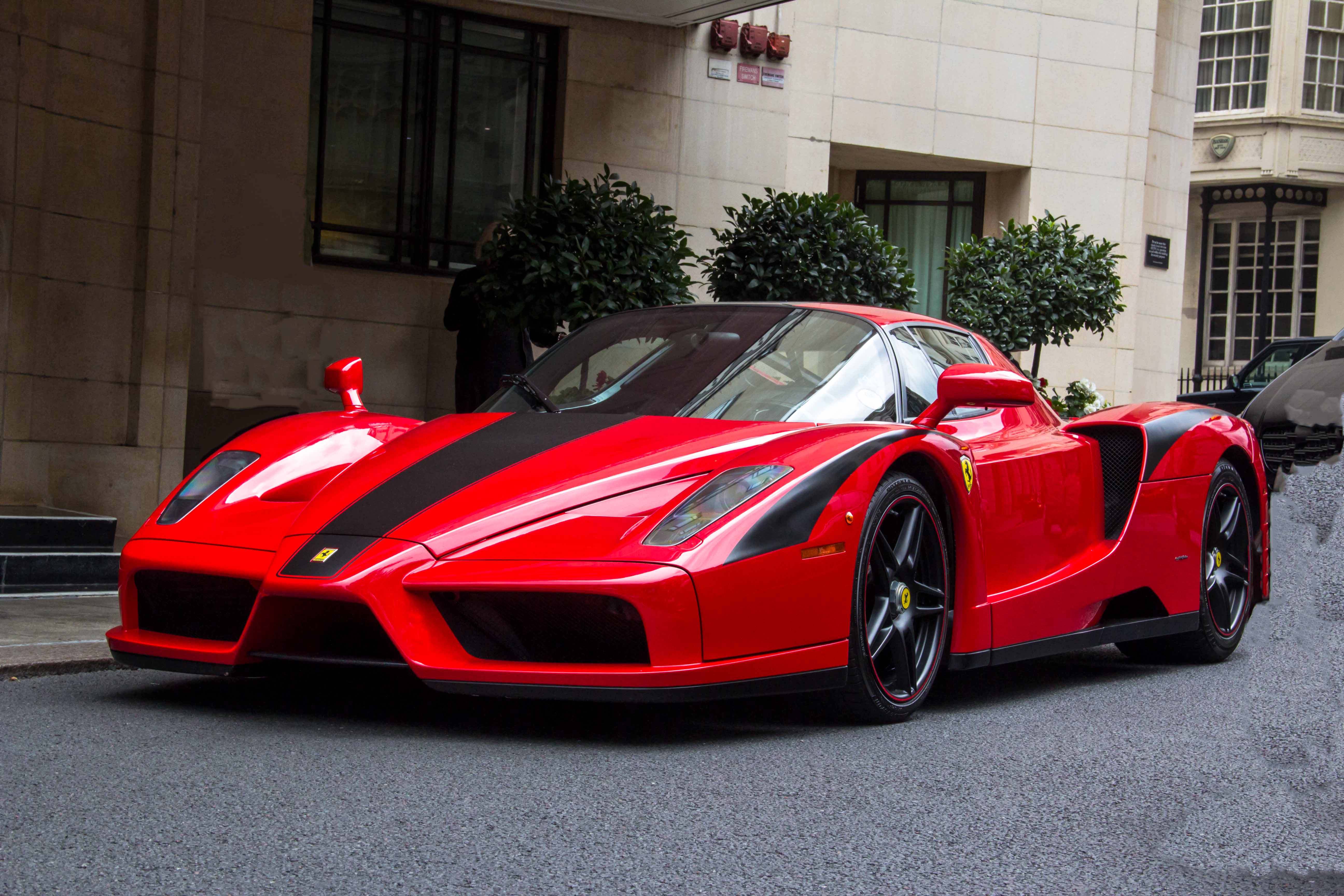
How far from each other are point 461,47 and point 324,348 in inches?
107

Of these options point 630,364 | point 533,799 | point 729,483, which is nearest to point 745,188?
point 630,364

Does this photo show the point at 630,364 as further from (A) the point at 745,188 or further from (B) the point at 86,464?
(A) the point at 745,188

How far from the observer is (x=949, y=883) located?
2574 millimetres

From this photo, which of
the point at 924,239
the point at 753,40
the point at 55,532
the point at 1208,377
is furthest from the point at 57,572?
the point at 1208,377

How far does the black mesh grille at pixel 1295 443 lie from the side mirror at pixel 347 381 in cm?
577

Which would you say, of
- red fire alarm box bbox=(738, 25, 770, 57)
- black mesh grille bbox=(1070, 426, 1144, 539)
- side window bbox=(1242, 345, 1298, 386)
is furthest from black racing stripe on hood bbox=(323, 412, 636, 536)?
side window bbox=(1242, 345, 1298, 386)

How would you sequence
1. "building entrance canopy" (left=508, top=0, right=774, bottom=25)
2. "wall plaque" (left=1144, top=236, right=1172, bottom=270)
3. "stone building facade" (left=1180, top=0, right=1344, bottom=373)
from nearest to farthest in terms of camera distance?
1. "building entrance canopy" (left=508, top=0, right=774, bottom=25)
2. "wall plaque" (left=1144, top=236, right=1172, bottom=270)
3. "stone building facade" (left=1180, top=0, right=1344, bottom=373)

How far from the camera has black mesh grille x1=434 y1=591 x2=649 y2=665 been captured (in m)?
3.55

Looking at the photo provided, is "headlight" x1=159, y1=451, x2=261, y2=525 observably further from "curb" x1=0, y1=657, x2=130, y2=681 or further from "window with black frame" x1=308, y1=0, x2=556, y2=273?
"window with black frame" x1=308, y1=0, x2=556, y2=273

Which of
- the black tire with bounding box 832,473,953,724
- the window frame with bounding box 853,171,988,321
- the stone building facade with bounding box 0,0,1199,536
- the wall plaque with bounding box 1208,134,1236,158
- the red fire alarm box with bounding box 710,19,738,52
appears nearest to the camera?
the black tire with bounding box 832,473,953,724

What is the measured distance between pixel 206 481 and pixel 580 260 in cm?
461

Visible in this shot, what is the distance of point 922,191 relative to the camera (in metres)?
16.1

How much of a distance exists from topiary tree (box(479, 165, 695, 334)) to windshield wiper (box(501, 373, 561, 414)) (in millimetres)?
3752

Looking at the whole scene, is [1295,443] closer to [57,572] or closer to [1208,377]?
[57,572]
